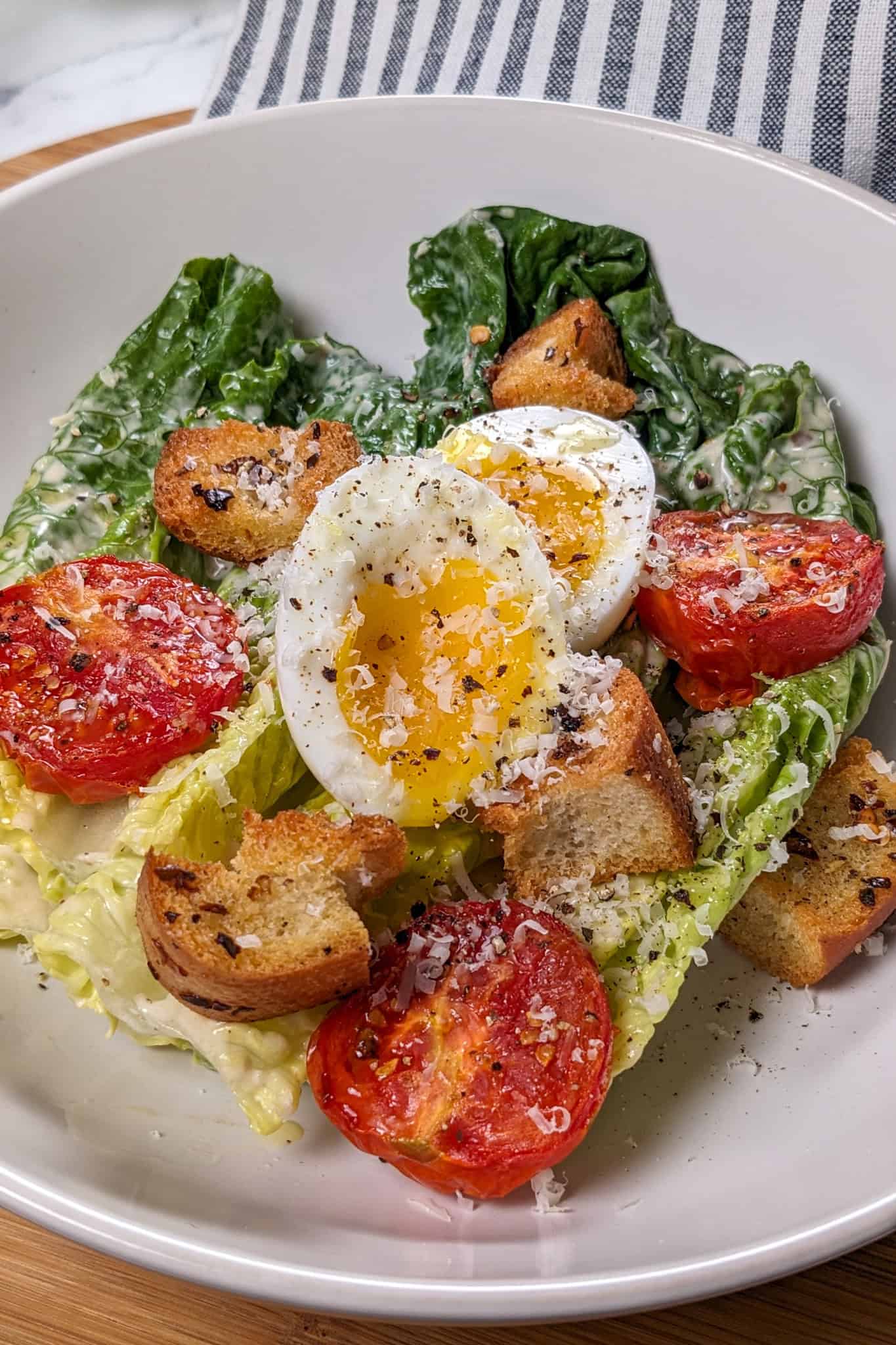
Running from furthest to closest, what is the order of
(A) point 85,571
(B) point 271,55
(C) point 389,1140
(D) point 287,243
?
1. (B) point 271,55
2. (D) point 287,243
3. (A) point 85,571
4. (C) point 389,1140

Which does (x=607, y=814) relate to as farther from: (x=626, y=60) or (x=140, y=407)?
(x=626, y=60)

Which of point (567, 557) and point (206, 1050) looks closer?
point (206, 1050)

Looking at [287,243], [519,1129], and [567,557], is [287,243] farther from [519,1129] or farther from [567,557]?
[519,1129]

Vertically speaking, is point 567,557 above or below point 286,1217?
above

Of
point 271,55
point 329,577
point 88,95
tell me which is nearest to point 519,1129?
point 329,577

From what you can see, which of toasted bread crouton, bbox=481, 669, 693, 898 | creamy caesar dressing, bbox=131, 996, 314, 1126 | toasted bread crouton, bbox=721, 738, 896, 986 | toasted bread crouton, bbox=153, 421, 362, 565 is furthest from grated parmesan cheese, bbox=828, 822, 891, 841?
toasted bread crouton, bbox=153, 421, 362, 565

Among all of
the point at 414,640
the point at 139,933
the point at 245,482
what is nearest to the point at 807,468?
the point at 414,640

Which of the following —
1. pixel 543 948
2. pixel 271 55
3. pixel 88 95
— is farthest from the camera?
pixel 88 95

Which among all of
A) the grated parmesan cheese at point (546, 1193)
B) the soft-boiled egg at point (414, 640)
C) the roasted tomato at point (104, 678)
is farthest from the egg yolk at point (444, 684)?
the grated parmesan cheese at point (546, 1193)
